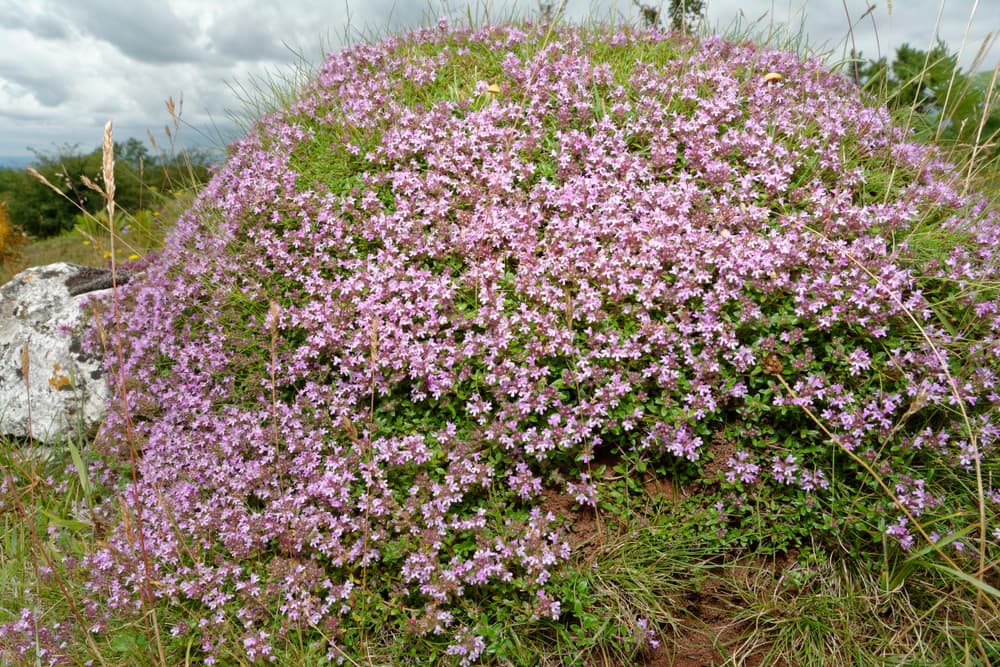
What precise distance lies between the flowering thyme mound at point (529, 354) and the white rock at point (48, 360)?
1176 mm

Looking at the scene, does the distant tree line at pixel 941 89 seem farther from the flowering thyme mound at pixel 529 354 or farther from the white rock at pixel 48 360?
the white rock at pixel 48 360

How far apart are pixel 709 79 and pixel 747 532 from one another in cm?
318

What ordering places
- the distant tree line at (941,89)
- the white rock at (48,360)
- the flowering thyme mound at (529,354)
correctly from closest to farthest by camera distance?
1. the flowering thyme mound at (529,354)
2. the white rock at (48,360)
3. the distant tree line at (941,89)

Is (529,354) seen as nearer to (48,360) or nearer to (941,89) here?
(48,360)

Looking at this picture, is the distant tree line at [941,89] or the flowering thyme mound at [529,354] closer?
the flowering thyme mound at [529,354]

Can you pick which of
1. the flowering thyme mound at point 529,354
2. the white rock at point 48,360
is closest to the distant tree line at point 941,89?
the flowering thyme mound at point 529,354

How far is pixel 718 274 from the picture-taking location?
331cm

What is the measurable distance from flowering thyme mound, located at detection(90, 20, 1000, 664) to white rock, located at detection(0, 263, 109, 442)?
118 centimetres

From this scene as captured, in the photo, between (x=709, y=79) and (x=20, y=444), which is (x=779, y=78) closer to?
(x=709, y=79)

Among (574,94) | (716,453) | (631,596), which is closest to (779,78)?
(574,94)

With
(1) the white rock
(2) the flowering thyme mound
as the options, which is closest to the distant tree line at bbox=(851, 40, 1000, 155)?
(2) the flowering thyme mound

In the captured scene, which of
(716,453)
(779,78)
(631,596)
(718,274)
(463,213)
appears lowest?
(631,596)

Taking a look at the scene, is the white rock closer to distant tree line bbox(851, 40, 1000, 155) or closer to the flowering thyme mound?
the flowering thyme mound

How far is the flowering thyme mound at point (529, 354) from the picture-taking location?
3.00 m
